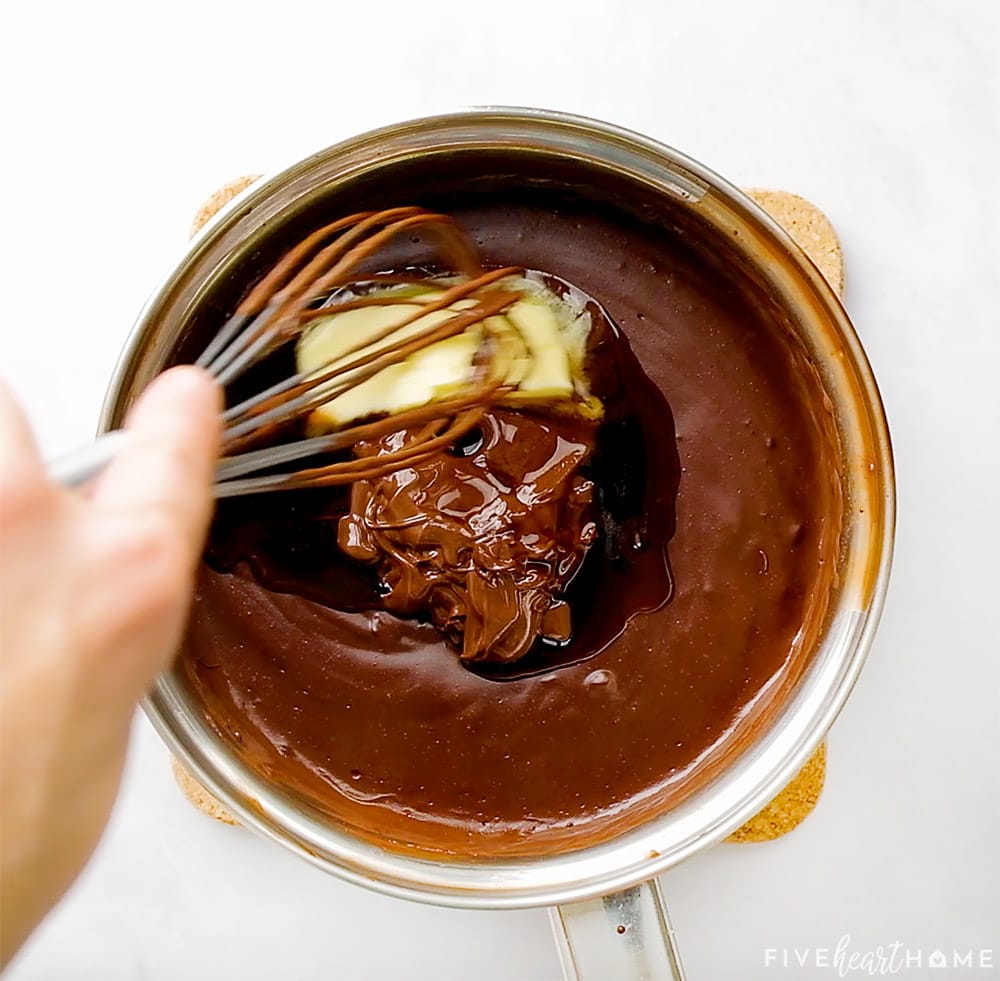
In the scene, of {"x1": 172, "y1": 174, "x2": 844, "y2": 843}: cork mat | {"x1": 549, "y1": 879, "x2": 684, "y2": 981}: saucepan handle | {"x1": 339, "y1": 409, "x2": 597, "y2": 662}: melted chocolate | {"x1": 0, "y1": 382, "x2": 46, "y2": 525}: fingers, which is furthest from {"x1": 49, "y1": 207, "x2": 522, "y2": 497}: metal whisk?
{"x1": 549, "y1": 879, "x2": 684, "y2": 981}: saucepan handle

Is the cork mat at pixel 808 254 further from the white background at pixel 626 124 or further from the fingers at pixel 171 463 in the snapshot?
the fingers at pixel 171 463

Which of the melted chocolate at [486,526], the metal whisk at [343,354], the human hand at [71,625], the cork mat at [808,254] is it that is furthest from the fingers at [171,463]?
the cork mat at [808,254]

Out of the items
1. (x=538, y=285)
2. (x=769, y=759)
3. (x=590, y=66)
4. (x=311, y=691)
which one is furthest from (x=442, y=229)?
(x=769, y=759)

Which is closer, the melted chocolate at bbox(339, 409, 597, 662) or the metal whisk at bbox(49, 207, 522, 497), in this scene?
the metal whisk at bbox(49, 207, 522, 497)

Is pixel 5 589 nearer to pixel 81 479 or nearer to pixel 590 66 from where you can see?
pixel 81 479

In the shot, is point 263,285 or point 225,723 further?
point 225,723

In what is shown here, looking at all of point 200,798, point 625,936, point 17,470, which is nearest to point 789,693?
point 625,936

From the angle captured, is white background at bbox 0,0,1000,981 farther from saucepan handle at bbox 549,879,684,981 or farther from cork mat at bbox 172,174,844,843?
saucepan handle at bbox 549,879,684,981
